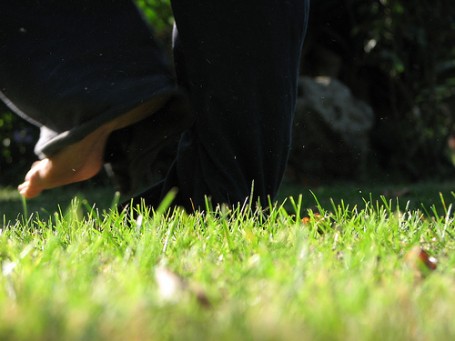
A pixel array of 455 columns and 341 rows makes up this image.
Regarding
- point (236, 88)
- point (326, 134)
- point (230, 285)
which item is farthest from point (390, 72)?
point (230, 285)

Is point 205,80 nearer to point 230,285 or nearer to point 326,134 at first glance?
point 230,285

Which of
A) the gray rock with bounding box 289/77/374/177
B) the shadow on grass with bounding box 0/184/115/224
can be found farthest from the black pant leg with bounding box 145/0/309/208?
the gray rock with bounding box 289/77/374/177

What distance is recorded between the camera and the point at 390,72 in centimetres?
671

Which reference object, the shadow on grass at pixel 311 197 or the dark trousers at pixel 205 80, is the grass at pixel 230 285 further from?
the shadow on grass at pixel 311 197

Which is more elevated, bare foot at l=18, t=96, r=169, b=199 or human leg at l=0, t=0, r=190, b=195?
human leg at l=0, t=0, r=190, b=195

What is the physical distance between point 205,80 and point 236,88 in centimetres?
9

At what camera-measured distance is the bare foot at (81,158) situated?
2.19 m

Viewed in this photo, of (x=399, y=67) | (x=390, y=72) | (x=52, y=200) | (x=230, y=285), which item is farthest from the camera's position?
(x=390, y=72)

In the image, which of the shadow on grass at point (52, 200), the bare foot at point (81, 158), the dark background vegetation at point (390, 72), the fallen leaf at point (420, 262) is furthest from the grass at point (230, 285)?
the dark background vegetation at point (390, 72)

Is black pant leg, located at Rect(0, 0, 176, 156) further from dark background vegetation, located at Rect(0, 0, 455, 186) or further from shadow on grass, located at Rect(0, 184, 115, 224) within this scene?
dark background vegetation, located at Rect(0, 0, 455, 186)

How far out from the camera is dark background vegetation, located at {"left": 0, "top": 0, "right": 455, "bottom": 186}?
6.41 meters

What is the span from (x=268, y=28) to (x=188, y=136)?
39 centimetres

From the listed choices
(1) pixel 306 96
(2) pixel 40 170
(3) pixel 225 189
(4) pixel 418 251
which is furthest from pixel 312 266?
(1) pixel 306 96

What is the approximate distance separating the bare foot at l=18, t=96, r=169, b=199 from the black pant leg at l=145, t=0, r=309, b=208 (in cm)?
16
